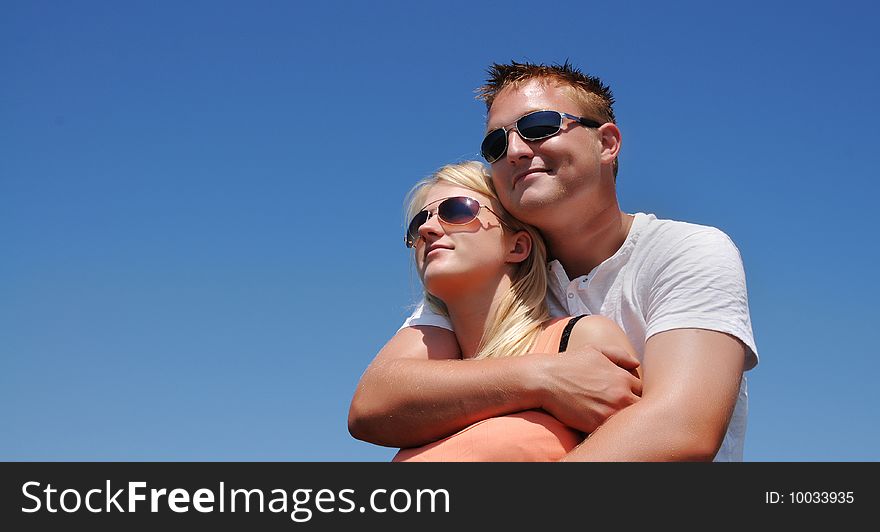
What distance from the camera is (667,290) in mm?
5184

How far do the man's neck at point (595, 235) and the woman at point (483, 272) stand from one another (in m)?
0.19

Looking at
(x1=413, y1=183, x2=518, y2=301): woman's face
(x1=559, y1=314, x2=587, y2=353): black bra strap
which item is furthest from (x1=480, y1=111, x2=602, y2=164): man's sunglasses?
(x1=559, y1=314, x2=587, y2=353): black bra strap

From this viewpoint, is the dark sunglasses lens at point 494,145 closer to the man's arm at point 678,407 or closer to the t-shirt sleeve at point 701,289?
the t-shirt sleeve at point 701,289

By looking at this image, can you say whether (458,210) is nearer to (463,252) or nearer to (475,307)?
(463,252)

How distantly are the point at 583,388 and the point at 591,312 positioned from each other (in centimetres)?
120

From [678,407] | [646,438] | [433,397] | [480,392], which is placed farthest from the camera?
[433,397]

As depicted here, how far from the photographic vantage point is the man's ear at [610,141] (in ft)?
20.3

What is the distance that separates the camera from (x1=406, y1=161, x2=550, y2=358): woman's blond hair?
546 cm

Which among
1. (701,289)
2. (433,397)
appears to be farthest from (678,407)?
(433,397)

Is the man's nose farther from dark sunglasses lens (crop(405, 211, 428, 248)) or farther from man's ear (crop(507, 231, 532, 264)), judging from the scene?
dark sunglasses lens (crop(405, 211, 428, 248))

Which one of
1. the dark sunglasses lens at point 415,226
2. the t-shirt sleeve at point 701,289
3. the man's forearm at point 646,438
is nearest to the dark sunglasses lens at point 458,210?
the dark sunglasses lens at point 415,226
